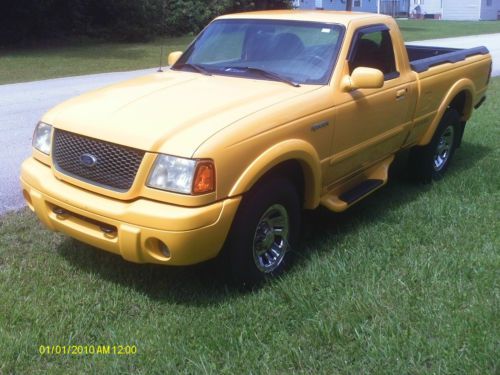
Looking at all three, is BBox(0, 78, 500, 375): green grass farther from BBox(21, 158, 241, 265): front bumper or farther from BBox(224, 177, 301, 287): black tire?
BBox(21, 158, 241, 265): front bumper

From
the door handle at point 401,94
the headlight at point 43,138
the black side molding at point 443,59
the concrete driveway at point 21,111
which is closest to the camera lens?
the headlight at point 43,138

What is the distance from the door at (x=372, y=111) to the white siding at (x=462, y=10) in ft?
181

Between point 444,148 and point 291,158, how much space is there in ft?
10.4

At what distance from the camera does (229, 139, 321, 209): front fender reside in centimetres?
363

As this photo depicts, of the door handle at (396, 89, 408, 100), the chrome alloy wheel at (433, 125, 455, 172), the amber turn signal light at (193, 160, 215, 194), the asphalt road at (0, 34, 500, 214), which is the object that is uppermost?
the door handle at (396, 89, 408, 100)

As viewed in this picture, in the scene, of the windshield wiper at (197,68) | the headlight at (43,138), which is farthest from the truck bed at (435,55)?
the headlight at (43,138)

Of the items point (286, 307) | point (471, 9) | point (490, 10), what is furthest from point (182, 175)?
point (490, 10)

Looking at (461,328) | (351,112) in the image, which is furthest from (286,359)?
(351,112)

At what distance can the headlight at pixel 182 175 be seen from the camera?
11.2ft

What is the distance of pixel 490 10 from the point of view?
56000mm

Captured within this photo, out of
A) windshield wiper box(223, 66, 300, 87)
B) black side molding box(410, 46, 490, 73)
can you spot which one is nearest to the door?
black side molding box(410, 46, 490, 73)

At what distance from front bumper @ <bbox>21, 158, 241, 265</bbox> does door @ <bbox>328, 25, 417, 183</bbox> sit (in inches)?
52.0

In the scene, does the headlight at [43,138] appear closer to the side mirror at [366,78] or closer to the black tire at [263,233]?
the black tire at [263,233]

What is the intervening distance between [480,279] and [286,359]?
1.58 metres
